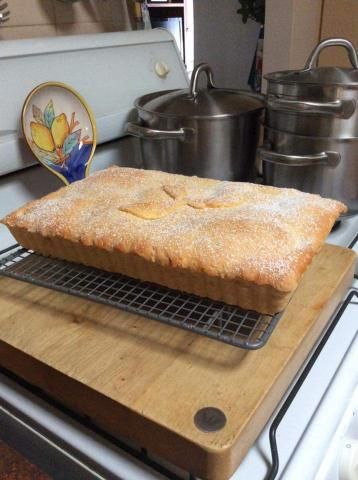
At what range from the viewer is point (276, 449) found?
415 mm

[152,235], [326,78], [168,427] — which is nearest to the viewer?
[168,427]

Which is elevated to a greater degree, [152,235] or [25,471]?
[152,235]

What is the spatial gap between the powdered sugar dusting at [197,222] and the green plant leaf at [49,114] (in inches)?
9.3

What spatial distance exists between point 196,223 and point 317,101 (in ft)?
1.12

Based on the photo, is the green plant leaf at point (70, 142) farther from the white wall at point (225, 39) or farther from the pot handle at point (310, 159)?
the white wall at point (225, 39)

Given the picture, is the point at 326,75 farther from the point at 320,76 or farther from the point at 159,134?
the point at 159,134

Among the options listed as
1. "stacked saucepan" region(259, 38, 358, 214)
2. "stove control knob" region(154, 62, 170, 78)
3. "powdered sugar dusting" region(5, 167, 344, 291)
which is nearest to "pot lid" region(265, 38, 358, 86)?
"stacked saucepan" region(259, 38, 358, 214)

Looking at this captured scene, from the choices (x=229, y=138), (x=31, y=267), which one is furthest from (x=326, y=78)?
(x=31, y=267)

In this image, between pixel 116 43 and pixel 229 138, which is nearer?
pixel 229 138

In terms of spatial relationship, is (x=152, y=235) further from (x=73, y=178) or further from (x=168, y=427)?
(x=73, y=178)

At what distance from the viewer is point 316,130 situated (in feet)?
2.43

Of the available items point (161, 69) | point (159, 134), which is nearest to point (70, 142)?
point (159, 134)

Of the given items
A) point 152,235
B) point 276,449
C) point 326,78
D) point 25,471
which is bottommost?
point 25,471

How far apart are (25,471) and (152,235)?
17.0 inches
